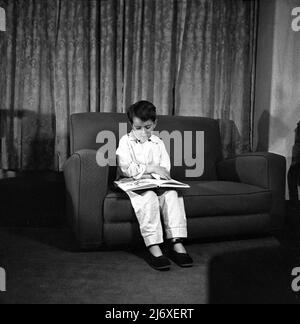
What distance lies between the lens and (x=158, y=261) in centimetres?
180

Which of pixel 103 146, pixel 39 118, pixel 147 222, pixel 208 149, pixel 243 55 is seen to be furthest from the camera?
pixel 243 55

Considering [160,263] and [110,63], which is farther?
[110,63]

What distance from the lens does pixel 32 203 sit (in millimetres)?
2820

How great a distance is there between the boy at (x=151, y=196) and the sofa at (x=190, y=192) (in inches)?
4.9

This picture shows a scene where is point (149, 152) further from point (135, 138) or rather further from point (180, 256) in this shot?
point (180, 256)

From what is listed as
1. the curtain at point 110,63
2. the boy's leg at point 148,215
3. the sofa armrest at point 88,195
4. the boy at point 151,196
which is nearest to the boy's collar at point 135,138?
the boy at point 151,196

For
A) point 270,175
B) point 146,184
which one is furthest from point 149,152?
point 270,175

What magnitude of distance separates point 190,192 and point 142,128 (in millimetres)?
477

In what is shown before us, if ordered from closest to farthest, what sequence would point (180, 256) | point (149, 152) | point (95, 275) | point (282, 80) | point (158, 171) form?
point (95, 275) < point (180, 256) < point (158, 171) < point (149, 152) < point (282, 80)

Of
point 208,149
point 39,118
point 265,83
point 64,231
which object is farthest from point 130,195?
point 265,83

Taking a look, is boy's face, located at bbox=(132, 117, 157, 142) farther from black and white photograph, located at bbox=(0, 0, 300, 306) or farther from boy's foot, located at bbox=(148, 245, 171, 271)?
boy's foot, located at bbox=(148, 245, 171, 271)
